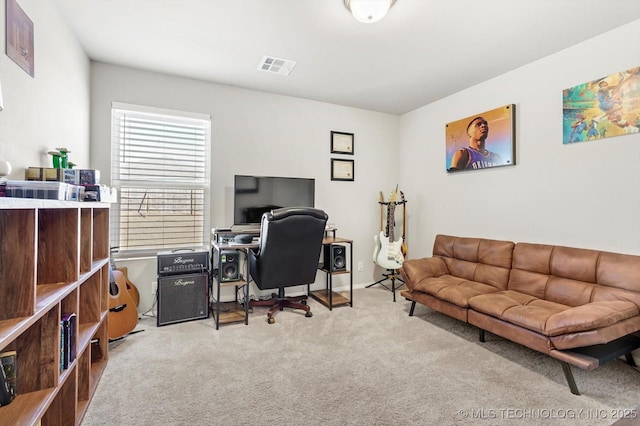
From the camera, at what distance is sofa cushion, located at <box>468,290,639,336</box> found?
6.02ft

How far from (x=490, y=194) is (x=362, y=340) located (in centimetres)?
209

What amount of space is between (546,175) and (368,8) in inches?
86.5

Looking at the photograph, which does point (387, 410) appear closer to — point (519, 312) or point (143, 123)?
point (519, 312)

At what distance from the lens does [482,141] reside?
334 centimetres

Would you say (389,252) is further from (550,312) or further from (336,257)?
(550,312)

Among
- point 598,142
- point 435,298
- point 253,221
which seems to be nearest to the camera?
point 598,142

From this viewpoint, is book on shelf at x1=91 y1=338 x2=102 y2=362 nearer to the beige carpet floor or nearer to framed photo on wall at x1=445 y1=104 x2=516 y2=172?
the beige carpet floor

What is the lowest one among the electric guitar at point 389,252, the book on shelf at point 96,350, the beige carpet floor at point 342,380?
the beige carpet floor at point 342,380

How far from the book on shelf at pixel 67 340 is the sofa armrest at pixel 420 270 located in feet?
8.74

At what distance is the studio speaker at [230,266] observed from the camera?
2.96 meters

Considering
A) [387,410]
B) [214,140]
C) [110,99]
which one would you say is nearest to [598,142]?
[387,410]

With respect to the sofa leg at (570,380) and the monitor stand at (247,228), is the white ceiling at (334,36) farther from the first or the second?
the sofa leg at (570,380)

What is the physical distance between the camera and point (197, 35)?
2459mm

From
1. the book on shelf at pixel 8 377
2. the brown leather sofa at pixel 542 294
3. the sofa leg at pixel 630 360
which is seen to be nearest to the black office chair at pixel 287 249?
the brown leather sofa at pixel 542 294
